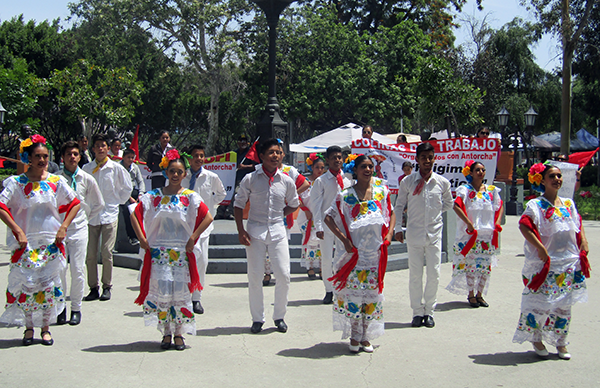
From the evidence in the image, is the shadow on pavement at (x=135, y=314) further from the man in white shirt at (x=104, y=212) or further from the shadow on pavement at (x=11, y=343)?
the shadow on pavement at (x=11, y=343)

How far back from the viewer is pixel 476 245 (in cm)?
748

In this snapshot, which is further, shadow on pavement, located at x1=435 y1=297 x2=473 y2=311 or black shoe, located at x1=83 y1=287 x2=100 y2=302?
black shoe, located at x1=83 y1=287 x2=100 y2=302

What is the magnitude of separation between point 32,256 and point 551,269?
4.43 m

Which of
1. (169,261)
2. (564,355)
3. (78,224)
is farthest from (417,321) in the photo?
(78,224)

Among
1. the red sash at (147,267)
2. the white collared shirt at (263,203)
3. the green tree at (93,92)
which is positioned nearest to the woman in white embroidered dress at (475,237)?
the white collared shirt at (263,203)

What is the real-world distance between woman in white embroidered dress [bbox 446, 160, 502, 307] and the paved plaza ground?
0.25m

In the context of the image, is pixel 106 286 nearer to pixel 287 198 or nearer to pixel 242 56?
pixel 287 198

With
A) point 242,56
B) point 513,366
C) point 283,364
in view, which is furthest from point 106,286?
point 242,56

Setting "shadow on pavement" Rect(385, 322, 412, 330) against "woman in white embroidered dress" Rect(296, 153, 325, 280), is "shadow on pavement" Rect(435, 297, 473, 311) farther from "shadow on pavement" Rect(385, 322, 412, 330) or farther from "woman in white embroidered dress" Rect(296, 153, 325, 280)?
"woman in white embroidered dress" Rect(296, 153, 325, 280)

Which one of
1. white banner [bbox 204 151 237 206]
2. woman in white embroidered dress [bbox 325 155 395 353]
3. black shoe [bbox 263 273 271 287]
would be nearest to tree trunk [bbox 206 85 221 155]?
white banner [bbox 204 151 237 206]

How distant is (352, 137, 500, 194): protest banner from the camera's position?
9.33 metres

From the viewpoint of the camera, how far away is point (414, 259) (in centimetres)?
652

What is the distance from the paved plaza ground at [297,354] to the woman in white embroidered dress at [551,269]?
10.0 inches

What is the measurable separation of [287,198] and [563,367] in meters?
2.92
